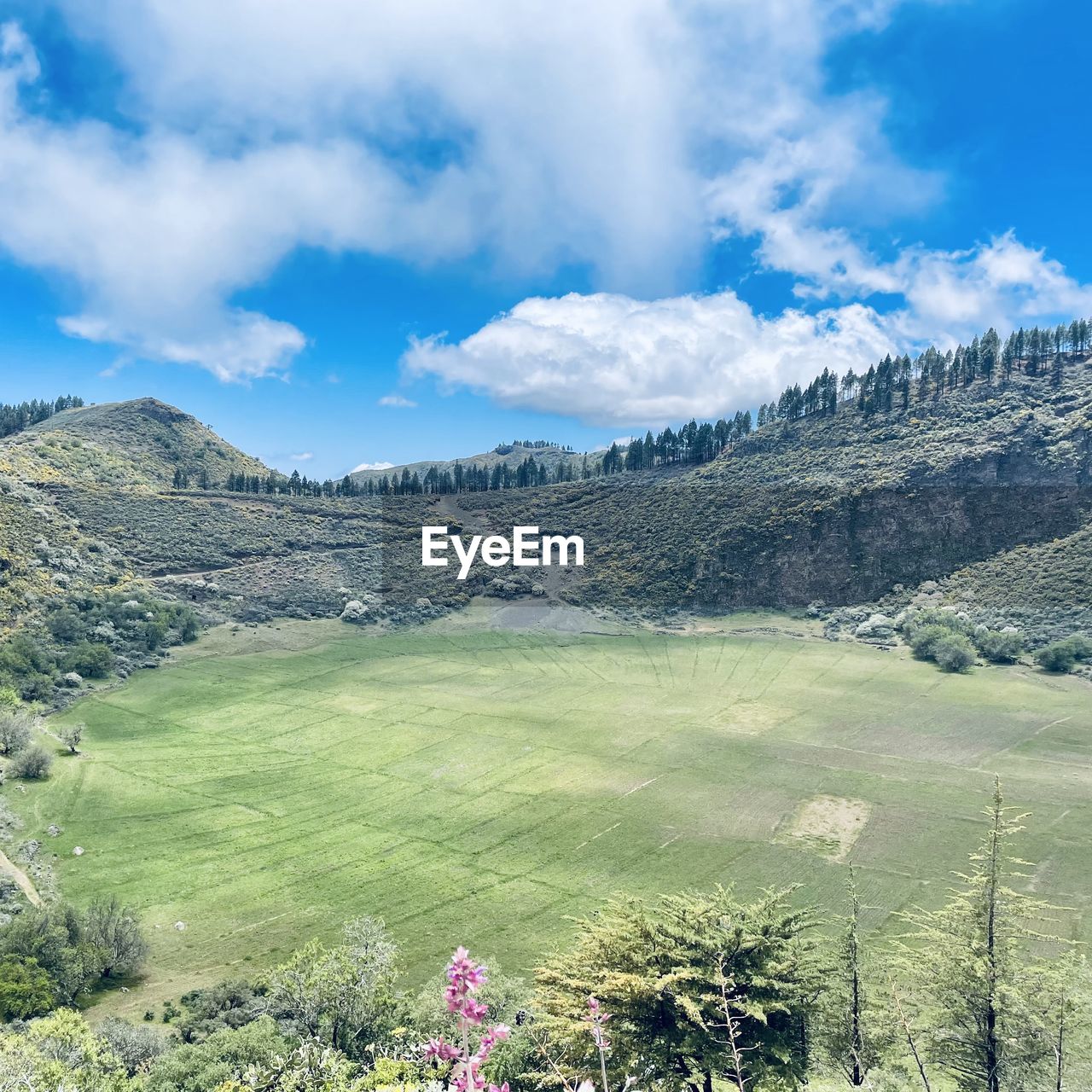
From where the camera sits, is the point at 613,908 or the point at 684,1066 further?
the point at 613,908

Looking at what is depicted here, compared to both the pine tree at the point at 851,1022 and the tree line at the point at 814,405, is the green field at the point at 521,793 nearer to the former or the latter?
the pine tree at the point at 851,1022

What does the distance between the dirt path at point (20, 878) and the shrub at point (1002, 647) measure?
76.4 meters

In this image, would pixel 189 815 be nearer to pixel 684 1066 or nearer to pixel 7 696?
pixel 7 696

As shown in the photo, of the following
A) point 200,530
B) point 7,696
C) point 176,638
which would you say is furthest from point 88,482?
point 7,696

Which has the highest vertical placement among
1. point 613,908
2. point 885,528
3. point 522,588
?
point 885,528

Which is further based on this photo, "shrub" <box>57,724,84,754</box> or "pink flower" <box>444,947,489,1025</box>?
"shrub" <box>57,724,84,754</box>

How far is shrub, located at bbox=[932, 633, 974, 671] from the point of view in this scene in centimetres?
7194

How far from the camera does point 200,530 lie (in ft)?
380

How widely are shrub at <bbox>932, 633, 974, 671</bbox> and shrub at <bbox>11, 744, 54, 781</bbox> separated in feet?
239

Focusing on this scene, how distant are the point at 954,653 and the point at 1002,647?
17.8ft

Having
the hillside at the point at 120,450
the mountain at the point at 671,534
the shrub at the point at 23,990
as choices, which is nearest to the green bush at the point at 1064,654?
the mountain at the point at 671,534

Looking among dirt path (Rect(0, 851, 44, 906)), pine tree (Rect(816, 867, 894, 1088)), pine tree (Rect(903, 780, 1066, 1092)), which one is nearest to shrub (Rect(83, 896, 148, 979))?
dirt path (Rect(0, 851, 44, 906))

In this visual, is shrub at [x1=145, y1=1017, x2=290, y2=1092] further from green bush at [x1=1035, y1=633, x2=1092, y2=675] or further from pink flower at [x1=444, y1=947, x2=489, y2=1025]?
green bush at [x1=1035, y1=633, x2=1092, y2=675]

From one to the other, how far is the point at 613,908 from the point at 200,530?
10812cm
